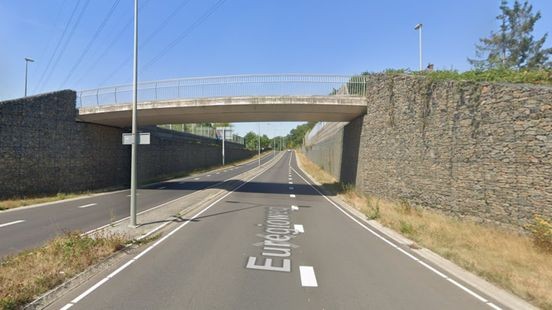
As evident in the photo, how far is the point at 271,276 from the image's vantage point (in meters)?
7.86

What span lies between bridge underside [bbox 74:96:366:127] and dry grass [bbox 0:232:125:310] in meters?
16.6

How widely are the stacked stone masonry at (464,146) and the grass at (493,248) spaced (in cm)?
72

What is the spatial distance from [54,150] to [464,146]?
2492 cm

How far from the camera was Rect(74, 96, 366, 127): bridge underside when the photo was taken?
25.3 meters

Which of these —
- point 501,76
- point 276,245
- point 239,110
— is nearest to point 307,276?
point 276,245

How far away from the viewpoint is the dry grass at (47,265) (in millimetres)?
6156

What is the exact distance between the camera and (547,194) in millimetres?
11133

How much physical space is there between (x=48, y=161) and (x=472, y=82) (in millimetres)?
25184

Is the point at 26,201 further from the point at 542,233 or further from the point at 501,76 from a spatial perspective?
the point at 501,76

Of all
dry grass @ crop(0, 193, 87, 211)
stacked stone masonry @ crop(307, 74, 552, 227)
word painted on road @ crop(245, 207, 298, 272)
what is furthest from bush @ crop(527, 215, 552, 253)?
dry grass @ crop(0, 193, 87, 211)

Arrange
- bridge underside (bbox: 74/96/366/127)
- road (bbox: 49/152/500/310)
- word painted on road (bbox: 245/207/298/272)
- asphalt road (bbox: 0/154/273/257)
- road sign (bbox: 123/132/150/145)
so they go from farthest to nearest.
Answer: bridge underside (bbox: 74/96/366/127) < road sign (bbox: 123/132/150/145) < asphalt road (bbox: 0/154/273/257) < word painted on road (bbox: 245/207/298/272) < road (bbox: 49/152/500/310)

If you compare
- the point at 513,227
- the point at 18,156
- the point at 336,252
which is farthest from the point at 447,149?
the point at 18,156

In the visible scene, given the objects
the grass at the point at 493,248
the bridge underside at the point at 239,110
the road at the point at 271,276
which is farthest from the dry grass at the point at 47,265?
the bridge underside at the point at 239,110

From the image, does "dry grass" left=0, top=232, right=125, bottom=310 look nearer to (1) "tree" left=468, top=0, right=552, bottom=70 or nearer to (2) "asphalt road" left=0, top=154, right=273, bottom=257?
(2) "asphalt road" left=0, top=154, right=273, bottom=257
